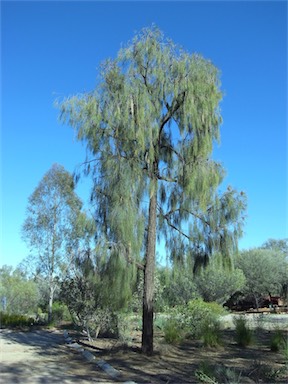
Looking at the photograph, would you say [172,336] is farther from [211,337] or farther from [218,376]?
[218,376]

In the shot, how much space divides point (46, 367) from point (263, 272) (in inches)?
1241

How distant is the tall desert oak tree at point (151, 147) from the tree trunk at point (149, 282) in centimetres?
2

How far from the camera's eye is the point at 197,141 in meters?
10.9

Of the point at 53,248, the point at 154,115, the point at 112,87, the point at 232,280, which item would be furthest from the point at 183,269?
the point at 232,280

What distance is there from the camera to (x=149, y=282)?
10.7 m

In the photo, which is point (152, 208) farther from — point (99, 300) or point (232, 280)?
point (232, 280)

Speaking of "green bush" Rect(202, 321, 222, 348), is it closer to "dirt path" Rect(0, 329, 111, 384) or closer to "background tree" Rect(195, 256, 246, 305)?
"dirt path" Rect(0, 329, 111, 384)

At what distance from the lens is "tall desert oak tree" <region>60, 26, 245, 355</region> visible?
10.5m

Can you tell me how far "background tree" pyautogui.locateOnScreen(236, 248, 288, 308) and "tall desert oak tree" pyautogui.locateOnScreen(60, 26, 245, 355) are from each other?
2766cm

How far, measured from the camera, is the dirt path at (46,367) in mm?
7404

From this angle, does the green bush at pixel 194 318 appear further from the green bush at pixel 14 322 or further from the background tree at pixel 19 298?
the background tree at pixel 19 298

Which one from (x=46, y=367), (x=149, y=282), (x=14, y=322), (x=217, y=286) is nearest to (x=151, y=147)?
(x=149, y=282)

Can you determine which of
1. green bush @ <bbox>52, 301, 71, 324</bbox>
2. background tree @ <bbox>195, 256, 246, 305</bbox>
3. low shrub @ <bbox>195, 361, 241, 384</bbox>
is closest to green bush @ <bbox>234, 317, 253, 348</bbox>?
low shrub @ <bbox>195, 361, 241, 384</bbox>

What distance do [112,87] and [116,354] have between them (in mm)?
6966
